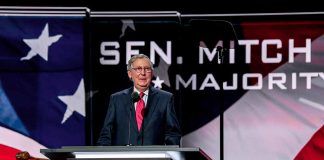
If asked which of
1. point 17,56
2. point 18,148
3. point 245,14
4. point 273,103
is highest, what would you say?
point 245,14

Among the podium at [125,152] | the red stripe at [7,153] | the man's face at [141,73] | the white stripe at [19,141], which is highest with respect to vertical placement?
the man's face at [141,73]

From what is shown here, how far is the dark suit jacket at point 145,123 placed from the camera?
360cm

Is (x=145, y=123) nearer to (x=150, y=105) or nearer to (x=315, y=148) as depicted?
(x=150, y=105)

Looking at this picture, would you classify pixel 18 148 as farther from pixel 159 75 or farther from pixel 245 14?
pixel 245 14

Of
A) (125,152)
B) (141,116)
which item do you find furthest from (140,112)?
(125,152)

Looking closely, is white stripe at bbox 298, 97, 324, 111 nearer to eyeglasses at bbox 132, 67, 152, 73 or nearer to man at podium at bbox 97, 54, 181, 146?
man at podium at bbox 97, 54, 181, 146

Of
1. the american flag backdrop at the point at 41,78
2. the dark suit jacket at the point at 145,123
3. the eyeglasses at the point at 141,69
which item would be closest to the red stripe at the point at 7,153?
the american flag backdrop at the point at 41,78

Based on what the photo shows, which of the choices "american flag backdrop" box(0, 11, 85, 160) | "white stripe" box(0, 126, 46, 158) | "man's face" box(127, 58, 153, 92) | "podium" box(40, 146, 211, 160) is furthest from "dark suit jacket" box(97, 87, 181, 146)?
"white stripe" box(0, 126, 46, 158)

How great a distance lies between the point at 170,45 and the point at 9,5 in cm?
146

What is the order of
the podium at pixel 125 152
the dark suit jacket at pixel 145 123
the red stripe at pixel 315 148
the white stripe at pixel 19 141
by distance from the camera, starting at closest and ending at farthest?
the podium at pixel 125 152 → the dark suit jacket at pixel 145 123 → the red stripe at pixel 315 148 → the white stripe at pixel 19 141

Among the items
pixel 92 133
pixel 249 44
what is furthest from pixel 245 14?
pixel 92 133

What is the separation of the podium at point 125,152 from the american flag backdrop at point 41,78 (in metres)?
2.94

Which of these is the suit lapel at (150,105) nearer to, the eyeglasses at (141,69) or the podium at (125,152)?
the eyeglasses at (141,69)

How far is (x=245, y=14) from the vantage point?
5793 mm
